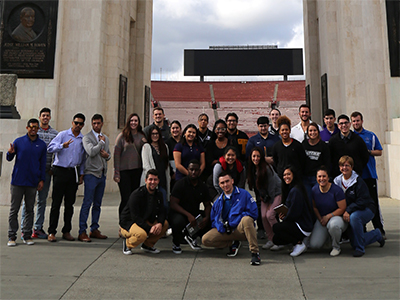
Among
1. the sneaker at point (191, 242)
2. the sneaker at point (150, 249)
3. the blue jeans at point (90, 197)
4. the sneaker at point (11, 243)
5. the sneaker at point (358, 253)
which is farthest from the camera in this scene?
the blue jeans at point (90, 197)

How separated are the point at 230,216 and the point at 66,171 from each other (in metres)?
2.52

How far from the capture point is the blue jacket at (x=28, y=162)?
4891 millimetres

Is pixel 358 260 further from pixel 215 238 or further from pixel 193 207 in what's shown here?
pixel 193 207

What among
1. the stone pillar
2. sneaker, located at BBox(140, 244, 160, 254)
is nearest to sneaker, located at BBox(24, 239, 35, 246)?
sneaker, located at BBox(140, 244, 160, 254)

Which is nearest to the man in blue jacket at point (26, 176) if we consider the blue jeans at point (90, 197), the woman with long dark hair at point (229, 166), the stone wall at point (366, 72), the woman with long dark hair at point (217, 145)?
the blue jeans at point (90, 197)

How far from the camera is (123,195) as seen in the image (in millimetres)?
5246

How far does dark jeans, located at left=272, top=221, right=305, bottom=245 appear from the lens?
4.43 metres

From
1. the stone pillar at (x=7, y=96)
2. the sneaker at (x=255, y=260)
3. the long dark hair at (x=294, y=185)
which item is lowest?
the sneaker at (x=255, y=260)

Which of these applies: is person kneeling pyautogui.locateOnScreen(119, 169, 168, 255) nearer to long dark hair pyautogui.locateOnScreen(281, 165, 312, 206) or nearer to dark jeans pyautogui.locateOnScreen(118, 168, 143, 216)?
dark jeans pyautogui.locateOnScreen(118, 168, 143, 216)

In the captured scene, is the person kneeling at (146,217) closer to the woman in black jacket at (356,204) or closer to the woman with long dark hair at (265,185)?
the woman with long dark hair at (265,185)

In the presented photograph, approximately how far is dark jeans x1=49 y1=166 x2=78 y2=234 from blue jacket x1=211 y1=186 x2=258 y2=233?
2.19 m

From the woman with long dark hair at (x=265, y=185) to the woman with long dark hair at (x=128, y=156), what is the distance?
1.66 meters

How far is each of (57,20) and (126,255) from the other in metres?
8.08

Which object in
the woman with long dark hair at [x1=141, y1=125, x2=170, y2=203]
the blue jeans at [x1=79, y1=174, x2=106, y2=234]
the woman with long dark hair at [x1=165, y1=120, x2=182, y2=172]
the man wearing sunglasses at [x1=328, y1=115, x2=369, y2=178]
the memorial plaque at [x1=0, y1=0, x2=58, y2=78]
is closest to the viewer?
the man wearing sunglasses at [x1=328, y1=115, x2=369, y2=178]
